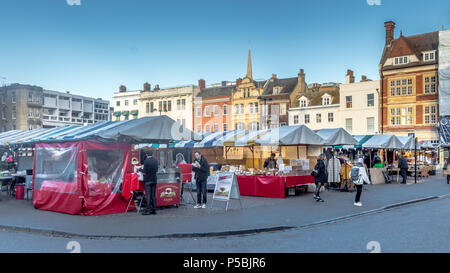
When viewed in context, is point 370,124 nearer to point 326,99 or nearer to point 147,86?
point 326,99

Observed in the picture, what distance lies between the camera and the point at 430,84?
1784 inches

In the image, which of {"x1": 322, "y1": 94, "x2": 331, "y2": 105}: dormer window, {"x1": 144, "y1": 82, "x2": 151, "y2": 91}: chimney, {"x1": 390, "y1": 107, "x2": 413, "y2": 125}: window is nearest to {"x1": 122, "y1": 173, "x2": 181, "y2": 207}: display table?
{"x1": 390, "y1": 107, "x2": 413, "y2": 125}: window

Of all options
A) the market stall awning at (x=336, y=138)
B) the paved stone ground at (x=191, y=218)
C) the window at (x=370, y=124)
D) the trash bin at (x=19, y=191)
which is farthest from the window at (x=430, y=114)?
the trash bin at (x=19, y=191)

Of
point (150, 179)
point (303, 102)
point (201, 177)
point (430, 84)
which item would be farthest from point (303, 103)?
point (150, 179)

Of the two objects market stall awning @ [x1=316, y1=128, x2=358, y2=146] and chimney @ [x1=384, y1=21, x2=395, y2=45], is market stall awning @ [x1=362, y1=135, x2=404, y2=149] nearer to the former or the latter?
market stall awning @ [x1=316, y1=128, x2=358, y2=146]

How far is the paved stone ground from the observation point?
9.83m

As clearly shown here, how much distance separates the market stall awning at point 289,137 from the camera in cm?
1858

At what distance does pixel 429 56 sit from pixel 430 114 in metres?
6.68

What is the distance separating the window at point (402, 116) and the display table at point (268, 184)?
1306 inches

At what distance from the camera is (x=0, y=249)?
7.95m

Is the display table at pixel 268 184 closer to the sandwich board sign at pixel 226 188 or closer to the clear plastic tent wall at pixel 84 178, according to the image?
the sandwich board sign at pixel 226 188

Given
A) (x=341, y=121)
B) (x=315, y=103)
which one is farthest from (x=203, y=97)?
(x=341, y=121)
